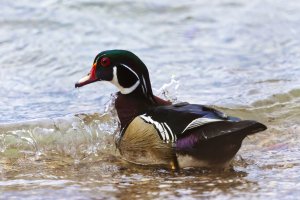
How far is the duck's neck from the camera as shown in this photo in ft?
23.7

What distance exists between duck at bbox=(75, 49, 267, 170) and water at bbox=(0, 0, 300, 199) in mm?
133

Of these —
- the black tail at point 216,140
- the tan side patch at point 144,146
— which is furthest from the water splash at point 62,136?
the black tail at point 216,140

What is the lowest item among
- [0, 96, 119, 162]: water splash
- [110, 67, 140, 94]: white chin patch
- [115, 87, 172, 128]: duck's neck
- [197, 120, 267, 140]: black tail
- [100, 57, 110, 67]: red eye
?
[0, 96, 119, 162]: water splash

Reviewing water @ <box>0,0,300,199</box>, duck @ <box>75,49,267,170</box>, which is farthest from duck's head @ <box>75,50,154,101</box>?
water @ <box>0,0,300,199</box>

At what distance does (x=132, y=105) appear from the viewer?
727 centimetres

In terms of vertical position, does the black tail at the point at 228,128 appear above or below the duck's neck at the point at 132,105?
below

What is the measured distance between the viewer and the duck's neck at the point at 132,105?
23.7 feet

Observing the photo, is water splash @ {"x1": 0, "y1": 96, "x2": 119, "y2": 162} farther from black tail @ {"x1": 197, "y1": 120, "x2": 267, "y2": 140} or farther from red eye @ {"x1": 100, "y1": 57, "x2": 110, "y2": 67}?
black tail @ {"x1": 197, "y1": 120, "x2": 267, "y2": 140}

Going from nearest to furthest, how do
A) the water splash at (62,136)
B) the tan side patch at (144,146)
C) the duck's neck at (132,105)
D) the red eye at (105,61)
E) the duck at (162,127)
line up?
the duck at (162,127)
the tan side patch at (144,146)
the duck's neck at (132,105)
the red eye at (105,61)
the water splash at (62,136)

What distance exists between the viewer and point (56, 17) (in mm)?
13305

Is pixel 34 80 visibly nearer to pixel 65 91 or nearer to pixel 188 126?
pixel 65 91

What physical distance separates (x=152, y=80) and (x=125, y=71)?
348 centimetres

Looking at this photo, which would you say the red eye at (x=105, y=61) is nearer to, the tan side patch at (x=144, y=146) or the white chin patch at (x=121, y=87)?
the white chin patch at (x=121, y=87)

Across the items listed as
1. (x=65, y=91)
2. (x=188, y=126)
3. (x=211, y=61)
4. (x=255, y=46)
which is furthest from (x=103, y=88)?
(x=188, y=126)
